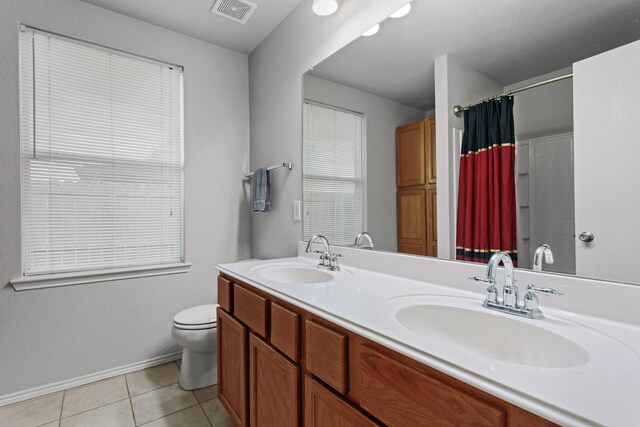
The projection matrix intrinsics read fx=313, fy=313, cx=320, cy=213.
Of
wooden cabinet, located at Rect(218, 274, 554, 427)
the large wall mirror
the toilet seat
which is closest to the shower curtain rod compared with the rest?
the large wall mirror

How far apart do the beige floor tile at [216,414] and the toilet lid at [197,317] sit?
448mm

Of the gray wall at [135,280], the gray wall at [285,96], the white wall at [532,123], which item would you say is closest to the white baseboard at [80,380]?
the gray wall at [135,280]

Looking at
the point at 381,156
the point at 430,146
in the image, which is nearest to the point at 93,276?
the point at 381,156

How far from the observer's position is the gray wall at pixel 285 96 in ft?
5.91

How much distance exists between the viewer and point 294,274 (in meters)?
1.73

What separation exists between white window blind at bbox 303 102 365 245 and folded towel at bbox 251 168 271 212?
38 cm

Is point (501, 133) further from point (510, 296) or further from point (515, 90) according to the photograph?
point (510, 296)

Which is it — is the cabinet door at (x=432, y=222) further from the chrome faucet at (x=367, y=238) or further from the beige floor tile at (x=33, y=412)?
the beige floor tile at (x=33, y=412)

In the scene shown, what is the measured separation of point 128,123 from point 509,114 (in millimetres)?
2323

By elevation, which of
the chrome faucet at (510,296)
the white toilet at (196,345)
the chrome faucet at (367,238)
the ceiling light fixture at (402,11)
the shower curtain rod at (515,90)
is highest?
the ceiling light fixture at (402,11)

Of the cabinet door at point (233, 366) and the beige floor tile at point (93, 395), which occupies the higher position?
the cabinet door at point (233, 366)

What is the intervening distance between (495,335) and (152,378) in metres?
2.17

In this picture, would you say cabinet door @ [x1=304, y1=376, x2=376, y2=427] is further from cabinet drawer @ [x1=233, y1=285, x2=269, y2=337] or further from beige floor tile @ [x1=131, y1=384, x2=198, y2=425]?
beige floor tile @ [x1=131, y1=384, x2=198, y2=425]

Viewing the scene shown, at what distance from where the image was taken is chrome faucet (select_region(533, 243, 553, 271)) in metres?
0.97
